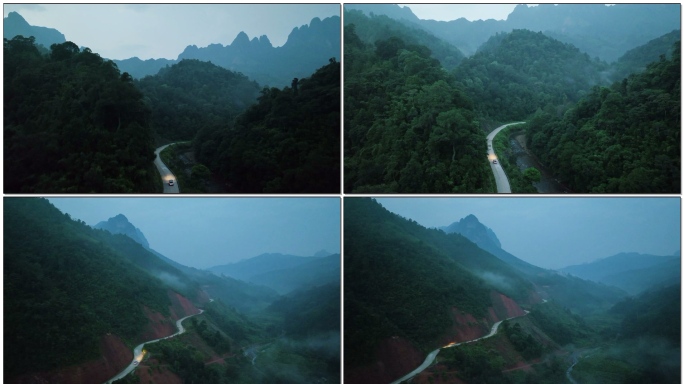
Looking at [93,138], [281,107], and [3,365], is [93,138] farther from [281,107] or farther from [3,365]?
[3,365]

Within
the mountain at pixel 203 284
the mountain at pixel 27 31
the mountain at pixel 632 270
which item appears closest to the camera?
the mountain at pixel 27 31

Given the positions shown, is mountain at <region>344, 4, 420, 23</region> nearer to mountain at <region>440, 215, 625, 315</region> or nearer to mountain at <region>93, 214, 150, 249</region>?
mountain at <region>440, 215, 625, 315</region>

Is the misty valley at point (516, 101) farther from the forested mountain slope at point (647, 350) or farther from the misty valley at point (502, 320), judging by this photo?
the forested mountain slope at point (647, 350)

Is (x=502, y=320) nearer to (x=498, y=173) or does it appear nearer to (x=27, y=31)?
(x=498, y=173)

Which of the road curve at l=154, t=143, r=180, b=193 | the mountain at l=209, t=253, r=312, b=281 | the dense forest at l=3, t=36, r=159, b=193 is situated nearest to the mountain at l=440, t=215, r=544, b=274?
the mountain at l=209, t=253, r=312, b=281

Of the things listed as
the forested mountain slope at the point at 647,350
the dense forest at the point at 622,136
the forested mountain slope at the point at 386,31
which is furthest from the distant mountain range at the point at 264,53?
the forested mountain slope at the point at 647,350

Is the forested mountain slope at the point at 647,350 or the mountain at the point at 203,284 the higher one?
the mountain at the point at 203,284
